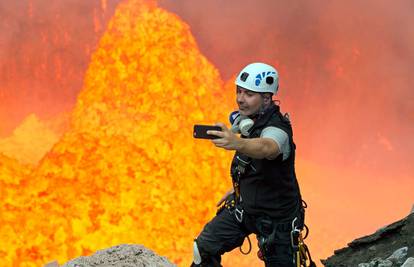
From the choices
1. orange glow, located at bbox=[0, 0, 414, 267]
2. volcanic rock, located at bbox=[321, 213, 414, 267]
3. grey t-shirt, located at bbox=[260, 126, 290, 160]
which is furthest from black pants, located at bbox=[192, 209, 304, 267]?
orange glow, located at bbox=[0, 0, 414, 267]

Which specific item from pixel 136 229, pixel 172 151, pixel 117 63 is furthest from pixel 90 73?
pixel 136 229

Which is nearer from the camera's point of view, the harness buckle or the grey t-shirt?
the grey t-shirt

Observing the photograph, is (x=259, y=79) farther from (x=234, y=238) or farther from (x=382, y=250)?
(x=382, y=250)

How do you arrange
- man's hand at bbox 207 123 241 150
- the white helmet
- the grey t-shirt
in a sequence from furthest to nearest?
1. the white helmet
2. the grey t-shirt
3. man's hand at bbox 207 123 241 150

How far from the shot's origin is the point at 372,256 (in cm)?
773

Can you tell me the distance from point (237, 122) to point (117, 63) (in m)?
16.8

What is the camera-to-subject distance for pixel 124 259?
5.15 meters

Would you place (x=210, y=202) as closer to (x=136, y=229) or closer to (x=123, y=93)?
(x=136, y=229)

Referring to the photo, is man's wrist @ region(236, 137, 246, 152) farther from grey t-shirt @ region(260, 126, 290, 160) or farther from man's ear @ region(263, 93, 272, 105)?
man's ear @ region(263, 93, 272, 105)

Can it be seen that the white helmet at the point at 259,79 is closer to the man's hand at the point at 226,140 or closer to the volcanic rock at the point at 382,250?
the man's hand at the point at 226,140

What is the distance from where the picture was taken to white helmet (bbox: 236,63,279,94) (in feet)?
18.6

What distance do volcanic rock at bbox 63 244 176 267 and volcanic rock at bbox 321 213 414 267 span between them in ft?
11.3

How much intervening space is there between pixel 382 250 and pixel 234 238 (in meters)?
2.83

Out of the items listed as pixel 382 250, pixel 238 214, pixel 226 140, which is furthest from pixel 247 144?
pixel 382 250
